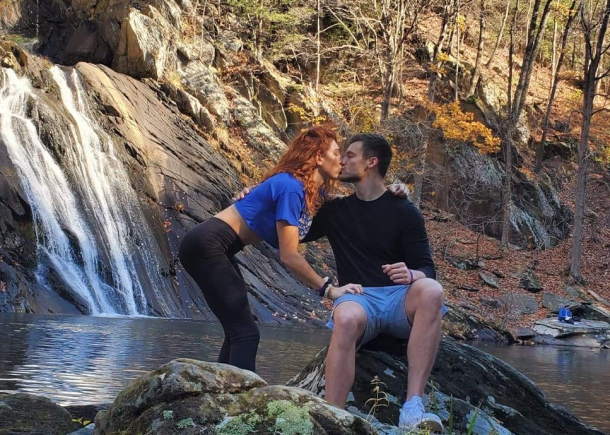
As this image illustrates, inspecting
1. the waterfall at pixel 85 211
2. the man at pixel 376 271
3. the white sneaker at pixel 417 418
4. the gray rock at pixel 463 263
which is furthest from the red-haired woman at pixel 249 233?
the gray rock at pixel 463 263

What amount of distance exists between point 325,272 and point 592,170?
2024cm

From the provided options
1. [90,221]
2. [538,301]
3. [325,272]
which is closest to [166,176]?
[90,221]

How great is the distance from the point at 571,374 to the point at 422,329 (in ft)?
24.7

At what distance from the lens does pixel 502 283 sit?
76.5ft

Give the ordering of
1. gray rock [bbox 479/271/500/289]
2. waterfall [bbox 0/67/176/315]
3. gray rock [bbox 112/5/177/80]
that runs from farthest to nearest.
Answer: gray rock [bbox 112/5/177/80] < gray rock [bbox 479/271/500/289] < waterfall [bbox 0/67/176/315]

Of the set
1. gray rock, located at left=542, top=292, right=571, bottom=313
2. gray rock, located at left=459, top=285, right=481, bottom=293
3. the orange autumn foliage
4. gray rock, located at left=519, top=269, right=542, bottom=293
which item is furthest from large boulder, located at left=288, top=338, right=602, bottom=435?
the orange autumn foliage

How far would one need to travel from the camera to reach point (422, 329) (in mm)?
3836

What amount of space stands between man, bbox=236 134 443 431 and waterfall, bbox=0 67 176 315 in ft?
34.6

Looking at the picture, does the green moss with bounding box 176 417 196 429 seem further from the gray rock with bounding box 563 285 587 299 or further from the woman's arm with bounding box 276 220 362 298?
the gray rock with bounding box 563 285 587 299

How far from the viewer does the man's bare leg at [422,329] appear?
3744 mm

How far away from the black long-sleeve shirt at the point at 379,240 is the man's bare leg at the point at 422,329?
0.25 meters

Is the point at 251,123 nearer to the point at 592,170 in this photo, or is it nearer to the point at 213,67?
the point at 213,67

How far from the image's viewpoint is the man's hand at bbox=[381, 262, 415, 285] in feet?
12.9

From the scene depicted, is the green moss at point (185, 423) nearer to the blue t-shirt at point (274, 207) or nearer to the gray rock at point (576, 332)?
the blue t-shirt at point (274, 207)
